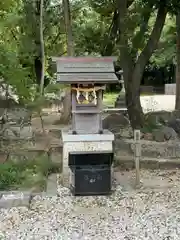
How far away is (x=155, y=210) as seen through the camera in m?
5.27

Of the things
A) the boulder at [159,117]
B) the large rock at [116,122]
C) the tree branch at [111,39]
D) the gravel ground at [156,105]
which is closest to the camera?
the boulder at [159,117]

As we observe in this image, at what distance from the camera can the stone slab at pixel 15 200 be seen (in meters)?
5.41

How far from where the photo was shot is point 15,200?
5465 mm

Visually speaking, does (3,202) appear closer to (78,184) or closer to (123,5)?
(78,184)

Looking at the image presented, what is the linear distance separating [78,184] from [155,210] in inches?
45.5

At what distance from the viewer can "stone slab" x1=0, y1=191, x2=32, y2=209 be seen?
17.7ft

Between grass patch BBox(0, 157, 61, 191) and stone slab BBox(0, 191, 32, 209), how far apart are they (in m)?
0.50

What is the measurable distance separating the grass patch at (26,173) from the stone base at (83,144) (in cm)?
41

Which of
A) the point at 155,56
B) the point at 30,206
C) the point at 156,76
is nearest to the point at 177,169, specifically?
the point at 30,206

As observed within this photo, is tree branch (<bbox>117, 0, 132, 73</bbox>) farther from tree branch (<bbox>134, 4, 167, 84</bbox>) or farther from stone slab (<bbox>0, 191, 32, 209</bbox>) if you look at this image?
stone slab (<bbox>0, 191, 32, 209</bbox>)

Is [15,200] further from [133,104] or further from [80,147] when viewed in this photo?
[133,104]

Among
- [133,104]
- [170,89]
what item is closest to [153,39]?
[133,104]

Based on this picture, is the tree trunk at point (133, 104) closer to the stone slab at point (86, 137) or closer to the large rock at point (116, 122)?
the large rock at point (116, 122)

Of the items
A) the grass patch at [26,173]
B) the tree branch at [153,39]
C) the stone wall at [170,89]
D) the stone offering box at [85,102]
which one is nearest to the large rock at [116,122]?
the tree branch at [153,39]
